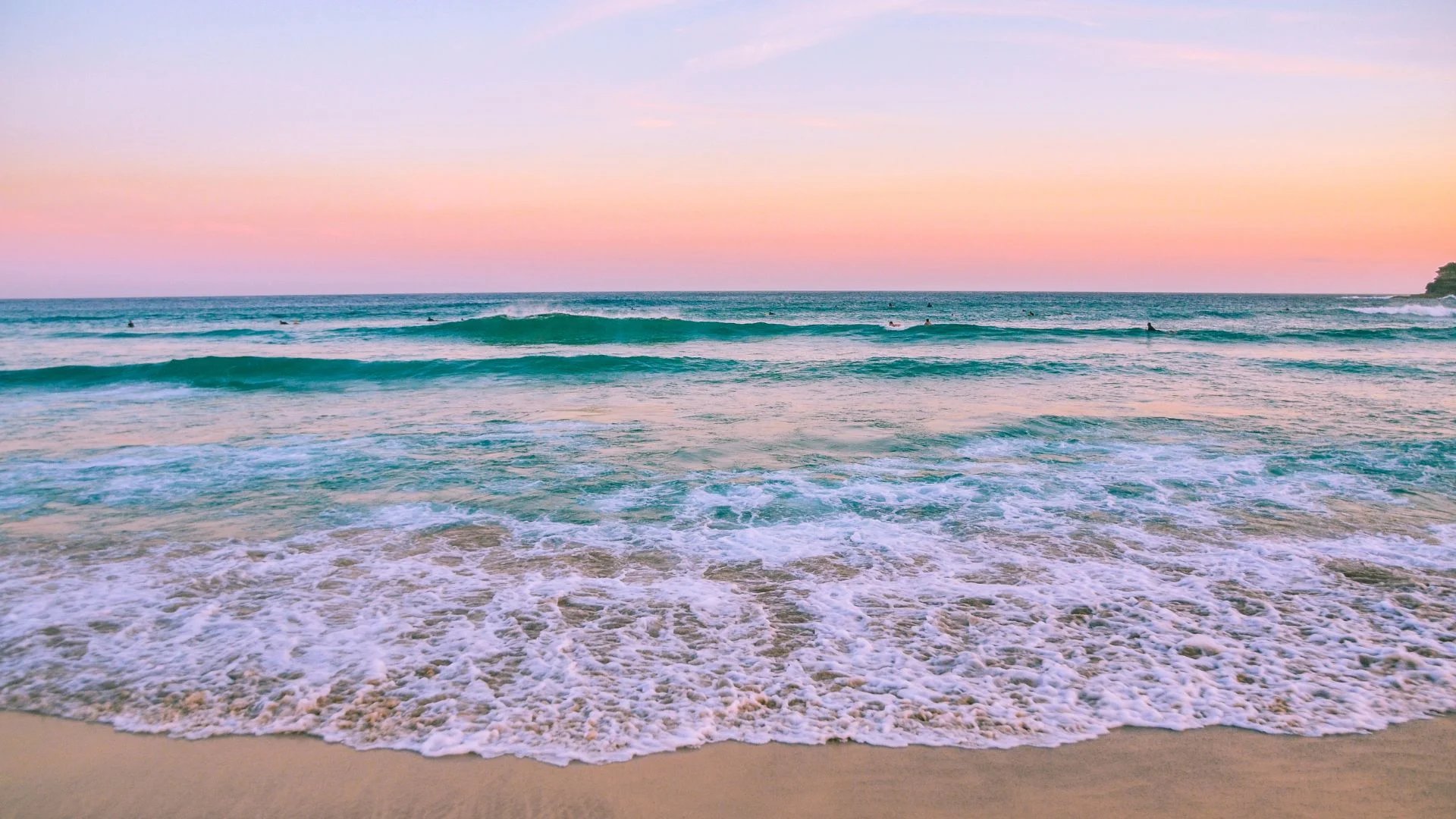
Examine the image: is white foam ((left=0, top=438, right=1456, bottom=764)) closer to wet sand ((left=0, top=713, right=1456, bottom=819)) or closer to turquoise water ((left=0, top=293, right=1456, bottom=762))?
turquoise water ((left=0, top=293, right=1456, bottom=762))

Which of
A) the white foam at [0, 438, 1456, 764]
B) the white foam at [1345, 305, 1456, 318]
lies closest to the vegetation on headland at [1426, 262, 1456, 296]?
the white foam at [1345, 305, 1456, 318]

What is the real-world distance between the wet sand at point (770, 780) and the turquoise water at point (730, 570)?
0.13m


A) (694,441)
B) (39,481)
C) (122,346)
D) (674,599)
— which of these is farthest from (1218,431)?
(122,346)

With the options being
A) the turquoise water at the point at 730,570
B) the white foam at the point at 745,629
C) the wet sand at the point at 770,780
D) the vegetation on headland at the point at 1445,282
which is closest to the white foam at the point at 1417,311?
the vegetation on headland at the point at 1445,282

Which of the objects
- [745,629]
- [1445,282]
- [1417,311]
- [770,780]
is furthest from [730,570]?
[1445,282]

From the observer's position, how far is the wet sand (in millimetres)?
3078

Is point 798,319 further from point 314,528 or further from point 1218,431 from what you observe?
point 314,528

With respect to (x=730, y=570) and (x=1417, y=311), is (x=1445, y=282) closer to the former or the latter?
(x=1417, y=311)

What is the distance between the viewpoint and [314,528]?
668 centimetres

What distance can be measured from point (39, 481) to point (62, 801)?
713 centimetres

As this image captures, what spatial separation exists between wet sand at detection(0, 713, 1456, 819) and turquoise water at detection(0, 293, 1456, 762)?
13cm

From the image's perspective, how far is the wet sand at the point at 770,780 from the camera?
3078 mm

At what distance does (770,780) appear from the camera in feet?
10.6

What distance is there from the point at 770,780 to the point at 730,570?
8.07 feet
